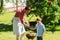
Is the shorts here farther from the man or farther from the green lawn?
the green lawn

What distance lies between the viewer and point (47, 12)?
46.5 feet

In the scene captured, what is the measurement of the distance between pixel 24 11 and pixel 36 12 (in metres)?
4.55

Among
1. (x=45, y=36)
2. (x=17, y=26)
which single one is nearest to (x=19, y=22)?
(x=17, y=26)

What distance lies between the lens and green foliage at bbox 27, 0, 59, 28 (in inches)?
555

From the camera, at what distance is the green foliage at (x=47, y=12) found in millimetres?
14094

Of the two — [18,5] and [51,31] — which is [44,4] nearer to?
[51,31]

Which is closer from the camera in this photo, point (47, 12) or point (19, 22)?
point (19, 22)

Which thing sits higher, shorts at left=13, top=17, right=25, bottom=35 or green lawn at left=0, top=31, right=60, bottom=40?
shorts at left=13, top=17, right=25, bottom=35

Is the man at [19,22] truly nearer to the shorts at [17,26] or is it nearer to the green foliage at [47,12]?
the shorts at [17,26]

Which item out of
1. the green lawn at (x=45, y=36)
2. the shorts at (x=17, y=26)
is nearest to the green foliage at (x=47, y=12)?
the green lawn at (x=45, y=36)

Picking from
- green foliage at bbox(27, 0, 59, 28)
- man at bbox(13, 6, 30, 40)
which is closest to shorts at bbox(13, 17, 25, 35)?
man at bbox(13, 6, 30, 40)

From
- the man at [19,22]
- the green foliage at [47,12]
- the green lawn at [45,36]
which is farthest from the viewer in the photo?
the green foliage at [47,12]

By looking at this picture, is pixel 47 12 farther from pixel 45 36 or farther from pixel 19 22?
pixel 19 22

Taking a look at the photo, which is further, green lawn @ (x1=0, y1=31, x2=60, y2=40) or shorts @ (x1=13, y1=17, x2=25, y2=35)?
green lawn @ (x1=0, y1=31, x2=60, y2=40)
